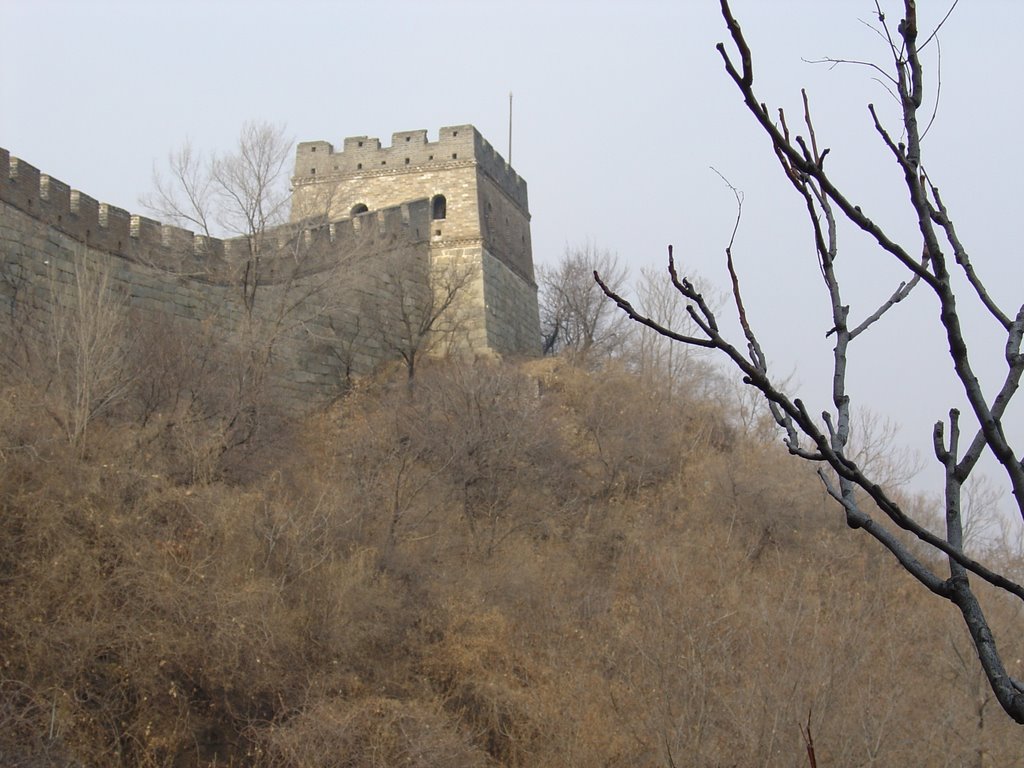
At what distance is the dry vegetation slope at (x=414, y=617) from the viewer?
1116cm

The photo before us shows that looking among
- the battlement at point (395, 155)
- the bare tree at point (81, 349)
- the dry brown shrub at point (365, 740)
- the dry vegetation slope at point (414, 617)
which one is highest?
the battlement at point (395, 155)

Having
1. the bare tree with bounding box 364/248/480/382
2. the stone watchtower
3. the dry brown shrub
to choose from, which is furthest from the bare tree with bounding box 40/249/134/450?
the stone watchtower

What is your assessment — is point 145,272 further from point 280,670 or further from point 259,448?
point 280,670

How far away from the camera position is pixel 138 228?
1666cm

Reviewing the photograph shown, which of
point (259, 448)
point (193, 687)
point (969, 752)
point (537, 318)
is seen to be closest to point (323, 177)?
point (537, 318)

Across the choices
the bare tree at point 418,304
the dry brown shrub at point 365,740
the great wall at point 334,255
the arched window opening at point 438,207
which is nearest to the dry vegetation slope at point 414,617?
the dry brown shrub at point 365,740

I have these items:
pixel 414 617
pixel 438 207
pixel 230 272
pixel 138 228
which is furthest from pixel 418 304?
pixel 414 617

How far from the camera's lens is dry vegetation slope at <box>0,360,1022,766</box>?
36.6 ft

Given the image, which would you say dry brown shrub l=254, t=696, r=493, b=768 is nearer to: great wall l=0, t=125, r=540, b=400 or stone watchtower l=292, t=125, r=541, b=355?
great wall l=0, t=125, r=540, b=400

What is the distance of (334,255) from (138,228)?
3.91m

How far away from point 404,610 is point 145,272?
667 cm

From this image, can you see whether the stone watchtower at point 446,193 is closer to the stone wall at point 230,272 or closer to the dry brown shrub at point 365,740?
the stone wall at point 230,272

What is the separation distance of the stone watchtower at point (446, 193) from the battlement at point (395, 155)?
20mm

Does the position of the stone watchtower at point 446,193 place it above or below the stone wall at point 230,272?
above
